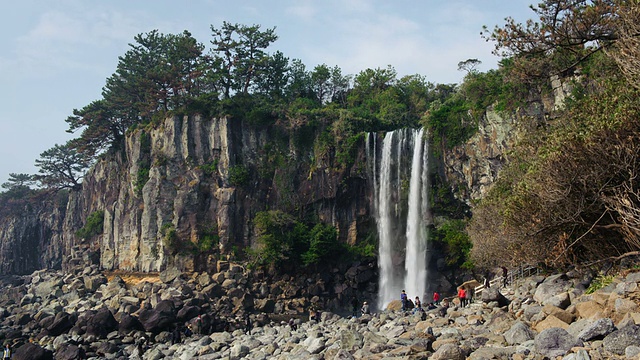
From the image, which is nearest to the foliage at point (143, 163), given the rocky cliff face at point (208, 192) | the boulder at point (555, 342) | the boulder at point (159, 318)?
the rocky cliff face at point (208, 192)

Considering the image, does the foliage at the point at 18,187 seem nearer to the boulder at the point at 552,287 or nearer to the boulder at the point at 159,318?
the boulder at the point at 159,318

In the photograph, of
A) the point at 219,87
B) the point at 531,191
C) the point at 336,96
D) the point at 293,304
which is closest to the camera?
the point at 531,191

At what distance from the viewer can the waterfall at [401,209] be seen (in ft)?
104

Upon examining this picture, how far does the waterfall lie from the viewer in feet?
104

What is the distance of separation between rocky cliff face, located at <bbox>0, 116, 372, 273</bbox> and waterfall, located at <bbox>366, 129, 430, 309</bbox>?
1696 mm

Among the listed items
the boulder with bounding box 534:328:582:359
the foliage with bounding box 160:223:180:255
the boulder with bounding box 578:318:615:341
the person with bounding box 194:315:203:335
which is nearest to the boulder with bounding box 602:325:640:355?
the boulder with bounding box 578:318:615:341

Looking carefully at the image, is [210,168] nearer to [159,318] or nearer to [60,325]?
[159,318]

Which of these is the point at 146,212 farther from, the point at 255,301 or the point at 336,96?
the point at 336,96

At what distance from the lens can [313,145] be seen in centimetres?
3753

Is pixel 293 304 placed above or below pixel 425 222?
below

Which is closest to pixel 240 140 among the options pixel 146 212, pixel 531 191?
pixel 146 212

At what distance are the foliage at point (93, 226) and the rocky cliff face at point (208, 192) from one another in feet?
11.3

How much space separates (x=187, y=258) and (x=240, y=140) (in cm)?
1048

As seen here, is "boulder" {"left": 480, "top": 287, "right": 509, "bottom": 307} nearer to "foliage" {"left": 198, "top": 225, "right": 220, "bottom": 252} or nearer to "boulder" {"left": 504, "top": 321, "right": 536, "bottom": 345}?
"boulder" {"left": 504, "top": 321, "right": 536, "bottom": 345}
